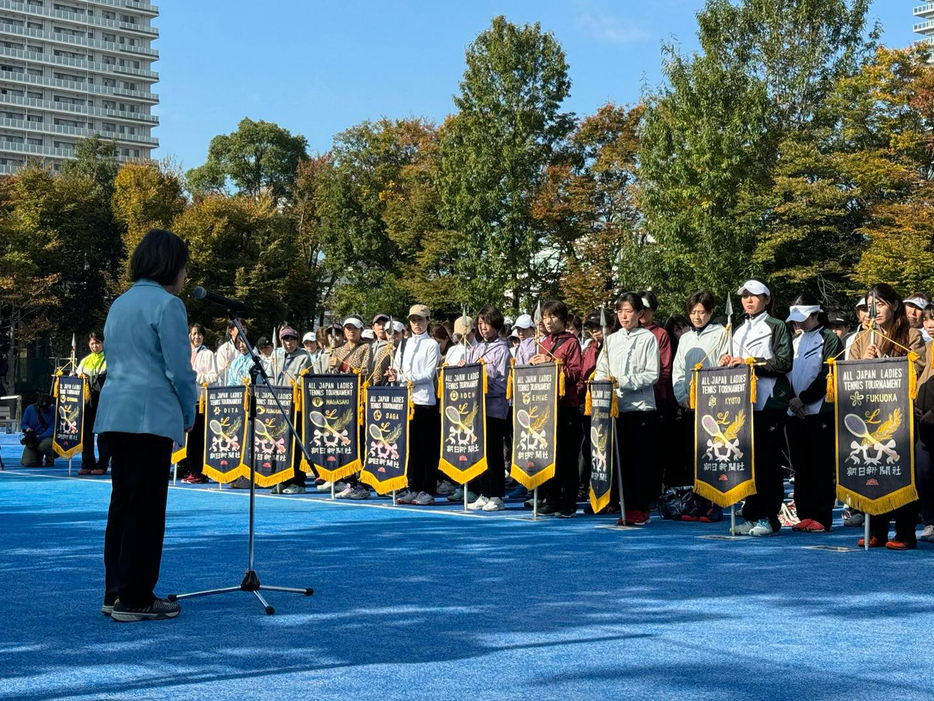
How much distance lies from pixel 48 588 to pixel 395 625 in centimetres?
253

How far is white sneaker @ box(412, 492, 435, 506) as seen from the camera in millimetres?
13773

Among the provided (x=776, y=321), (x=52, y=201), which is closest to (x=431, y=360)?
(x=776, y=321)

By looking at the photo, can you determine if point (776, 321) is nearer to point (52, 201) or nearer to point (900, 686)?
point (900, 686)

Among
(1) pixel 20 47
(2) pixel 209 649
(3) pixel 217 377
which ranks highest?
(1) pixel 20 47

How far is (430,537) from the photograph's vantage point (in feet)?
34.3

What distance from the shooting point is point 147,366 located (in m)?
6.67

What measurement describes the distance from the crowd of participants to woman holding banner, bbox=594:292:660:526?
0.01 metres

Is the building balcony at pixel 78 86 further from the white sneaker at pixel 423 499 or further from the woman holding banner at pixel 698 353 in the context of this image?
the woman holding banner at pixel 698 353

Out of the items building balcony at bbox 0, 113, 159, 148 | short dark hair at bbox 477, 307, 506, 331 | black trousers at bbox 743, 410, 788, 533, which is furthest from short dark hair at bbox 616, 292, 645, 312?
building balcony at bbox 0, 113, 159, 148

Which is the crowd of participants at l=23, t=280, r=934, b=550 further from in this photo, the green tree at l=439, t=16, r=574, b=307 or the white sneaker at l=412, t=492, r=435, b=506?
the green tree at l=439, t=16, r=574, b=307

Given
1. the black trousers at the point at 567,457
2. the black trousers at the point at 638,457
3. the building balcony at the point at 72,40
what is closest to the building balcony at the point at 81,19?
the building balcony at the point at 72,40

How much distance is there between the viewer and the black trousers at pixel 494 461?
13086 mm

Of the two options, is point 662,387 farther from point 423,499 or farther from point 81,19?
point 81,19

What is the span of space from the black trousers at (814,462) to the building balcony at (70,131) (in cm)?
10252
